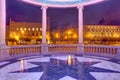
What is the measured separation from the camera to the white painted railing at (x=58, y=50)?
24.5ft

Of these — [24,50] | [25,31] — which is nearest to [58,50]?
[24,50]

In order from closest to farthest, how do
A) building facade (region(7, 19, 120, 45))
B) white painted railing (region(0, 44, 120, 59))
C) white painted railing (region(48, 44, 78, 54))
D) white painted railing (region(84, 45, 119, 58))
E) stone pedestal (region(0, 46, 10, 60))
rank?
stone pedestal (region(0, 46, 10, 60)) → white painted railing (region(0, 44, 120, 59)) → white painted railing (region(84, 45, 119, 58)) → white painted railing (region(48, 44, 78, 54)) → building facade (region(7, 19, 120, 45))

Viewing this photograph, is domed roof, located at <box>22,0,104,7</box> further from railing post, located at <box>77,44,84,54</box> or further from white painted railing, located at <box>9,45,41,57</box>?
white painted railing, located at <box>9,45,41,57</box>

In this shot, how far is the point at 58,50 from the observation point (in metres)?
9.73

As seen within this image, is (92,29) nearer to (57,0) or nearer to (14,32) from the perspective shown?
(14,32)

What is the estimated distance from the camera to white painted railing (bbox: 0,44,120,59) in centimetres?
748

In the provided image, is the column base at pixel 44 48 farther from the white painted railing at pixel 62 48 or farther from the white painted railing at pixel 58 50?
the white painted railing at pixel 62 48

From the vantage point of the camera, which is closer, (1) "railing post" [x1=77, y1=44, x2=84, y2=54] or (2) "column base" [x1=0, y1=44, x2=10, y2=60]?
(2) "column base" [x1=0, y1=44, x2=10, y2=60]

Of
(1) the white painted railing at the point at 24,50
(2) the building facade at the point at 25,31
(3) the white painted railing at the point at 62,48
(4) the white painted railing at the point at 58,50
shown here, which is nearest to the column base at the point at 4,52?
(4) the white painted railing at the point at 58,50

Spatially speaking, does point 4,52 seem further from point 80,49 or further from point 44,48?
point 80,49

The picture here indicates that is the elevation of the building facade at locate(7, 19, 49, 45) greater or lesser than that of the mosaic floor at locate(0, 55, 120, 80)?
greater

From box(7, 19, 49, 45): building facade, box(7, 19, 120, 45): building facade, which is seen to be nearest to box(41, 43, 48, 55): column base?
box(7, 19, 120, 45): building facade

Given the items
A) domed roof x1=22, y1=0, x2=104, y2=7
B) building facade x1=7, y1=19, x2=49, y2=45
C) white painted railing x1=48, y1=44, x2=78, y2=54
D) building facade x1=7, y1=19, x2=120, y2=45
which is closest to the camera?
domed roof x1=22, y1=0, x2=104, y2=7

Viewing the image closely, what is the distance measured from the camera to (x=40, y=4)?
9.27 m
